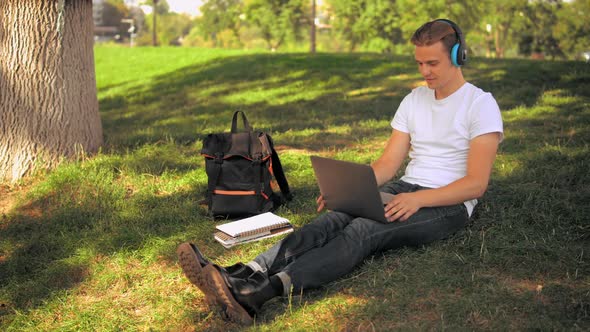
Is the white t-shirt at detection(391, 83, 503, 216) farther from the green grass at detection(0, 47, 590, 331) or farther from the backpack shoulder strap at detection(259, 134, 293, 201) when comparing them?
the backpack shoulder strap at detection(259, 134, 293, 201)

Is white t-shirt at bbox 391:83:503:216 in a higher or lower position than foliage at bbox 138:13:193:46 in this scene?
lower

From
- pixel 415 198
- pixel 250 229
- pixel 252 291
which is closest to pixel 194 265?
pixel 252 291

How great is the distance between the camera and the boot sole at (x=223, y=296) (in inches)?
129

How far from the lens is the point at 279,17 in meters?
58.1

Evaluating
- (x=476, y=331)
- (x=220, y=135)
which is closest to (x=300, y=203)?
(x=220, y=135)

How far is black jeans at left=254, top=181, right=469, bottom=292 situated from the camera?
352 cm

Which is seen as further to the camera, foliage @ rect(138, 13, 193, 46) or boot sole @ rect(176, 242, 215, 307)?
foliage @ rect(138, 13, 193, 46)

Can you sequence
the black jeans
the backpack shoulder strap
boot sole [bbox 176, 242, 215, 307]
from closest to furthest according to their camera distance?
boot sole [bbox 176, 242, 215, 307], the black jeans, the backpack shoulder strap

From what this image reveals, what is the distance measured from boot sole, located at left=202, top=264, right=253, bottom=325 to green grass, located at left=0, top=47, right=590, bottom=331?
0.34 feet

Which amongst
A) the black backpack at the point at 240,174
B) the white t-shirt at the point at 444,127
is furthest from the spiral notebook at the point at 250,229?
the white t-shirt at the point at 444,127

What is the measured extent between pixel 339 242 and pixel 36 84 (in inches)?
163

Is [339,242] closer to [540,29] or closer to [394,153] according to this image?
[394,153]

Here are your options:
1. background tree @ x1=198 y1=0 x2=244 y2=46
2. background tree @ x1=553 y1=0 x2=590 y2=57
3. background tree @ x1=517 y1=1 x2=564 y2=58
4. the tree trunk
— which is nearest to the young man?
the tree trunk

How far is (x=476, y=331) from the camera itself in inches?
121
